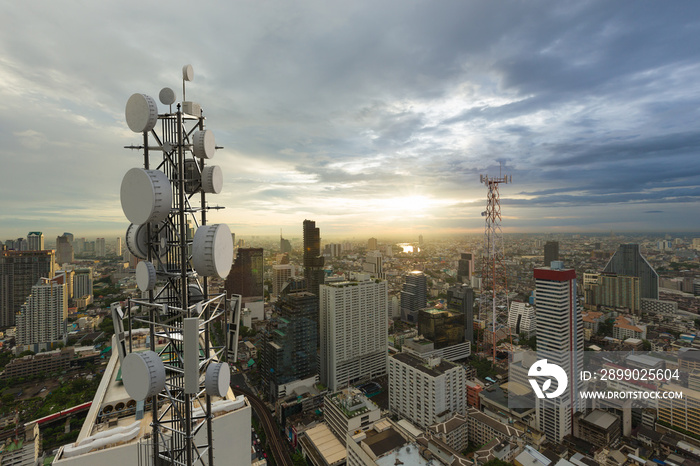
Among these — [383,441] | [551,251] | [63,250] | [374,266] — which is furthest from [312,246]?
[63,250]

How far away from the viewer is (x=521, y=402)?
11.6 m

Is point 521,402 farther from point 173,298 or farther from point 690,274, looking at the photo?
point 690,274

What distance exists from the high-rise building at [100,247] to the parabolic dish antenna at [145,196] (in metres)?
42.0

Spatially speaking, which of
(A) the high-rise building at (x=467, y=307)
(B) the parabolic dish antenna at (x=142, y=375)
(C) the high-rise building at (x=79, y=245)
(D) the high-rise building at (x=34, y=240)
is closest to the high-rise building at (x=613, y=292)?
(A) the high-rise building at (x=467, y=307)

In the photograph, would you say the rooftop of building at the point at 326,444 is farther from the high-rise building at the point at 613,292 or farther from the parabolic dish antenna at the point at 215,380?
the high-rise building at the point at 613,292

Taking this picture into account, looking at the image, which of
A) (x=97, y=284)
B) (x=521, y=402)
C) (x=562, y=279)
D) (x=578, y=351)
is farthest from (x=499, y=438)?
(x=97, y=284)

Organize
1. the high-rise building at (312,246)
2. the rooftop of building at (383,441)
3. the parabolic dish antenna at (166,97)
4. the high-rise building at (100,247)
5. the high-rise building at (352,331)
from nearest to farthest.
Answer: the parabolic dish antenna at (166,97), the rooftop of building at (383,441), the high-rise building at (352,331), the high-rise building at (312,246), the high-rise building at (100,247)

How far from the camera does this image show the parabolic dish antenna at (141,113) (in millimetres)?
1909

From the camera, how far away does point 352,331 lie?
1530cm

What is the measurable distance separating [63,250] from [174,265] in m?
35.4

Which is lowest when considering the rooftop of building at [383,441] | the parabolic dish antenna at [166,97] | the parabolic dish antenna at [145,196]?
the rooftop of building at [383,441]

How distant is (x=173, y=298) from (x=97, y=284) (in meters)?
32.6

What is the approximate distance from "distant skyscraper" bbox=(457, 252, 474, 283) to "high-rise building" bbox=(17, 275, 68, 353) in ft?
97.5

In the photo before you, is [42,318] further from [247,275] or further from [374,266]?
[374,266]
